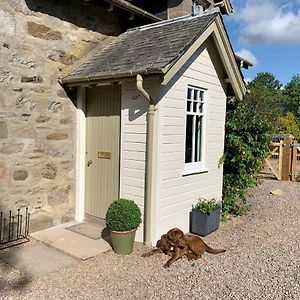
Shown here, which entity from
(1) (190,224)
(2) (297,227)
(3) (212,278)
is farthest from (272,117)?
(3) (212,278)

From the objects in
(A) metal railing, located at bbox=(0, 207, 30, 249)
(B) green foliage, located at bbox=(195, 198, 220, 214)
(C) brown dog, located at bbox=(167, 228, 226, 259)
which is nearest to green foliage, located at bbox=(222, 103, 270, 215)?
(B) green foliage, located at bbox=(195, 198, 220, 214)

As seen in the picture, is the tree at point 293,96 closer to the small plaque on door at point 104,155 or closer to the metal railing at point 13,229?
the small plaque on door at point 104,155

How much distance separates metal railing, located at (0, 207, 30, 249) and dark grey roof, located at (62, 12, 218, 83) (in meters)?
2.84

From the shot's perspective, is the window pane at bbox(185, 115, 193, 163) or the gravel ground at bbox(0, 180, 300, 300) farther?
the window pane at bbox(185, 115, 193, 163)

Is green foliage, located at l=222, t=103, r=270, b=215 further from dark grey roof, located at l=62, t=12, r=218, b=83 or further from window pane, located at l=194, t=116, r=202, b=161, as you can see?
dark grey roof, located at l=62, t=12, r=218, b=83

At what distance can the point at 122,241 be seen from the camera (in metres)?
5.49

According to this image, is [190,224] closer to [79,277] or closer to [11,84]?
[79,277]

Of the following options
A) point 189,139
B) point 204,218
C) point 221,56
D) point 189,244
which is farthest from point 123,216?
point 221,56

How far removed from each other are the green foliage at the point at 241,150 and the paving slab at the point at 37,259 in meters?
4.59

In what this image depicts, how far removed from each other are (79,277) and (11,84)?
363 cm

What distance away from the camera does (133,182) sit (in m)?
6.20

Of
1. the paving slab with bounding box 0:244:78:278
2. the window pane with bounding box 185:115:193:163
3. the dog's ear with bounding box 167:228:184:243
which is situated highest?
the window pane with bounding box 185:115:193:163

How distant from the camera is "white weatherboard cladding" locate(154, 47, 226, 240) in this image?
6.03 metres

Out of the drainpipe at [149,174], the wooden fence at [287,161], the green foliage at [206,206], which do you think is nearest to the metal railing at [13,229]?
the drainpipe at [149,174]
